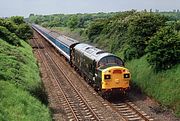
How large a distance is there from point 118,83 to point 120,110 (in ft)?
8.42

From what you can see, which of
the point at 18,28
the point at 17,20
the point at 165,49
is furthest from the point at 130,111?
the point at 17,20

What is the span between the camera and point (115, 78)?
976 inches

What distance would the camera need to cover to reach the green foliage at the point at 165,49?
79.6 ft

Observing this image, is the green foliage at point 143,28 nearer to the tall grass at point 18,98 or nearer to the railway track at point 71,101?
the railway track at point 71,101

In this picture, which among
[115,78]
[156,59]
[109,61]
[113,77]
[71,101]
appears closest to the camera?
[113,77]

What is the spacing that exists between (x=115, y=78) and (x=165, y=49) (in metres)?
4.05

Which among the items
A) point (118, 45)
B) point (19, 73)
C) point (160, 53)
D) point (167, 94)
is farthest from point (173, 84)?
point (118, 45)

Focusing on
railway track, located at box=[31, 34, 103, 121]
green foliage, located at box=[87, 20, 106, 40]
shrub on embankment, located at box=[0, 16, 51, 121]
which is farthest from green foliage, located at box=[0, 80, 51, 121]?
green foliage, located at box=[87, 20, 106, 40]

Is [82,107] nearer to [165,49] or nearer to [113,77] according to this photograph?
[113,77]

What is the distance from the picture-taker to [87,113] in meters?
22.6

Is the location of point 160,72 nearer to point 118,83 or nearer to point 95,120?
point 118,83

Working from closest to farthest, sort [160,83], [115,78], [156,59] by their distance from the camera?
[115,78]
[160,83]
[156,59]

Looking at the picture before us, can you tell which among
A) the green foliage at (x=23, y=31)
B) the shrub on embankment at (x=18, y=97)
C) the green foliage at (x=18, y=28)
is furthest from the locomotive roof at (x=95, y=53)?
the green foliage at (x=23, y=31)

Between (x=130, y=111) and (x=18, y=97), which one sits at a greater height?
(x=18, y=97)
